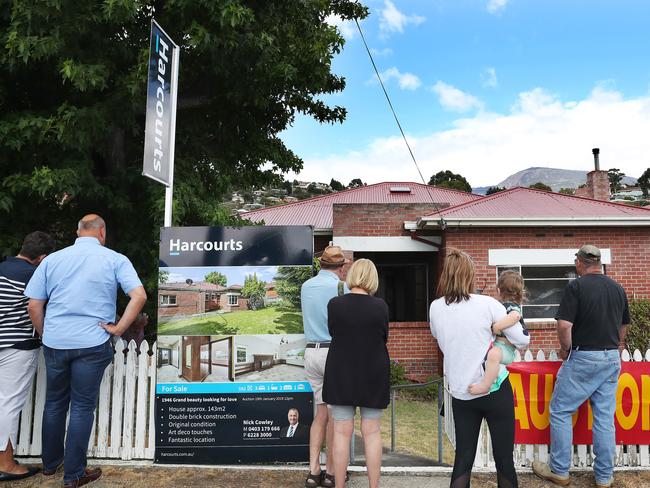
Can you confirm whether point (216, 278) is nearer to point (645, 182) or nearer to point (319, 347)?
point (319, 347)

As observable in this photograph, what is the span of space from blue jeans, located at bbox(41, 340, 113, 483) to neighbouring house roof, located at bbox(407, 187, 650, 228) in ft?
26.5

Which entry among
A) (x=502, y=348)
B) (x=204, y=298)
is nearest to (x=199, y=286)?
(x=204, y=298)

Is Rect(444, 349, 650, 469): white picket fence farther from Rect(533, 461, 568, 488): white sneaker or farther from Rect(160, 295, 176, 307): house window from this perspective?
Rect(160, 295, 176, 307): house window

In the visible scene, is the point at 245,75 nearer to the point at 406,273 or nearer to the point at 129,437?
the point at 129,437

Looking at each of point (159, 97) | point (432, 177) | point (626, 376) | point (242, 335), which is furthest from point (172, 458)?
point (432, 177)

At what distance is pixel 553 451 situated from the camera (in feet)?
13.5

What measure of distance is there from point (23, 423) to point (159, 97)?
3.29m

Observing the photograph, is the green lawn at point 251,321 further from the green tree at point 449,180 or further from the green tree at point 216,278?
the green tree at point 449,180

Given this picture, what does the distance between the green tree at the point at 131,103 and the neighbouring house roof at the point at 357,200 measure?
6.77 meters

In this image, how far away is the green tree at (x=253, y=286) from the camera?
4266 millimetres

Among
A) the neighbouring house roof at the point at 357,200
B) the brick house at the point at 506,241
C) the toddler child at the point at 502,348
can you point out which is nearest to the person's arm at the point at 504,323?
the toddler child at the point at 502,348

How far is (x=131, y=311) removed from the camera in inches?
149

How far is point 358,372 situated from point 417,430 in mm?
5086

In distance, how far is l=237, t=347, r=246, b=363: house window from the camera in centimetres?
426
